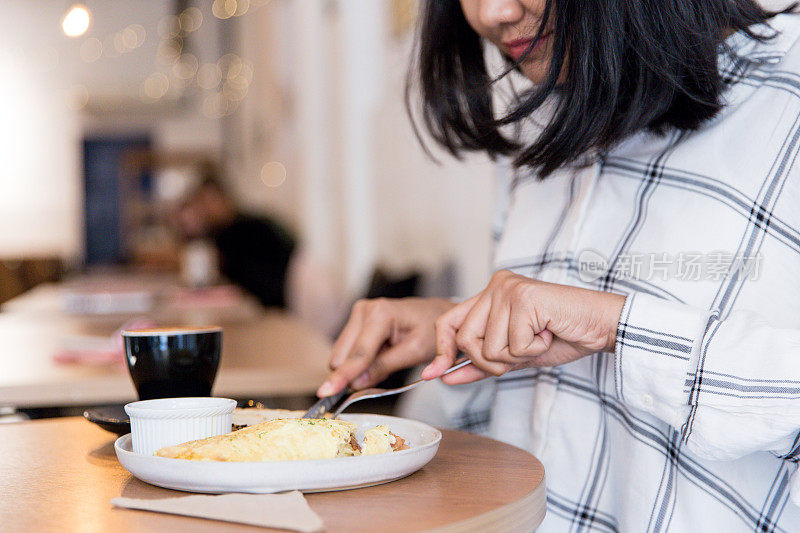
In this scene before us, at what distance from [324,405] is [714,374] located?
384 mm

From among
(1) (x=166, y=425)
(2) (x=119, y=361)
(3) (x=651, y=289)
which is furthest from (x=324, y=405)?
(2) (x=119, y=361)

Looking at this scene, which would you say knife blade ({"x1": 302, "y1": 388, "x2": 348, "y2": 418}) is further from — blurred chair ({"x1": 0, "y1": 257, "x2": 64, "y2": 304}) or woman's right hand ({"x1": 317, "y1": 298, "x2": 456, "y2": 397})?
blurred chair ({"x1": 0, "y1": 257, "x2": 64, "y2": 304})

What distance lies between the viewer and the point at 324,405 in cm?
83

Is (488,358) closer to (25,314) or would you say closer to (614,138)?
(614,138)

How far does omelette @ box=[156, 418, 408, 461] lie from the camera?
56 cm

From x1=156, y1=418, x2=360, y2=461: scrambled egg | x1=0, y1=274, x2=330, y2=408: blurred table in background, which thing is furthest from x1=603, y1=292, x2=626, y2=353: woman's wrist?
x1=0, y1=274, x2=330, y2=408: blurred table in background

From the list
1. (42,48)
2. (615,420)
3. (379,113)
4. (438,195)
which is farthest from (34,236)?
(615,420)

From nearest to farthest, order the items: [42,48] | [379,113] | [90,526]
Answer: [90,526]
[379,113]
[42,48]

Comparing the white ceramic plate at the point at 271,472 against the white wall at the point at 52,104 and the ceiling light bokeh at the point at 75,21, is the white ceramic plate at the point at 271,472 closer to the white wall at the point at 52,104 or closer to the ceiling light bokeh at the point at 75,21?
the ceiling light bokeh at the point at 75,21

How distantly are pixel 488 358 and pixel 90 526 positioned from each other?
1.16ft

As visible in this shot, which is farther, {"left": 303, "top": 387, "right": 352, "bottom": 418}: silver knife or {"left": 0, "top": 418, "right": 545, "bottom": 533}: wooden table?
{"left": 303, "top": 387, "right": 352, "bottom": 418}: silver knife

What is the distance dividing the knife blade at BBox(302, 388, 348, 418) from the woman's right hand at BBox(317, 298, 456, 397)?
0.02 metres

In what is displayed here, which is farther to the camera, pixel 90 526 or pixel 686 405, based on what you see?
pixel 686 405

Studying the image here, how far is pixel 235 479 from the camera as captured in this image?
54cm
